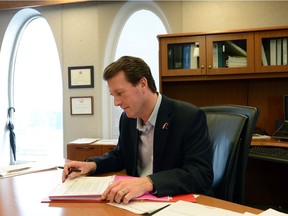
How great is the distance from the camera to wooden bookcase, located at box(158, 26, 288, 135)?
2555mm

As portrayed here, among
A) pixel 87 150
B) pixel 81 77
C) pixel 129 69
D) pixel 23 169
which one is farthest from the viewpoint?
pixel 81 77

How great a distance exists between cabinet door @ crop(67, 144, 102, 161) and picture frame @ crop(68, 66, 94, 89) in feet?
2.78

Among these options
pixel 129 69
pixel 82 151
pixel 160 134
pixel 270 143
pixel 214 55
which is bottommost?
pixel 82 151

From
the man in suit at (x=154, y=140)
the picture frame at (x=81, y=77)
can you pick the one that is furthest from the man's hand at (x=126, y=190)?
the picture frame at (x=81, y=77)

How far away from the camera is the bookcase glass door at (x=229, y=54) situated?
8.58 ft

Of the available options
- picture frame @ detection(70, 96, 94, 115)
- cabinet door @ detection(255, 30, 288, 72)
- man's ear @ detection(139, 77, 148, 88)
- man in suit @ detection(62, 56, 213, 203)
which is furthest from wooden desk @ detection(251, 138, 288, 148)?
picture frame @ detection(70, 96, 94, 115)

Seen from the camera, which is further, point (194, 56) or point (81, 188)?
point (194, 56)

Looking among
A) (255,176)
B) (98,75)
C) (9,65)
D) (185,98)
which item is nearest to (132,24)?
(98,75)

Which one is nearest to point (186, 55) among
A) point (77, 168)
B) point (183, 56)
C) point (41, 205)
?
point (183, 56)

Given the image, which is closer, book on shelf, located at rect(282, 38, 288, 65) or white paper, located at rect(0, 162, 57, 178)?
white paper, located at rect(0, 162, 57, 178)

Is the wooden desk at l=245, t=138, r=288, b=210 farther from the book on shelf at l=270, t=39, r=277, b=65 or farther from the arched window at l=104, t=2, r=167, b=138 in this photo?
the arched window at l=104, t=2, r=167, b=138

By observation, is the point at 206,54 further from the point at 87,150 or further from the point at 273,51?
the point at 87,150

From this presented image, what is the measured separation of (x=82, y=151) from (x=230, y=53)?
193 centimetres

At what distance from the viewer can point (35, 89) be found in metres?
4.16
